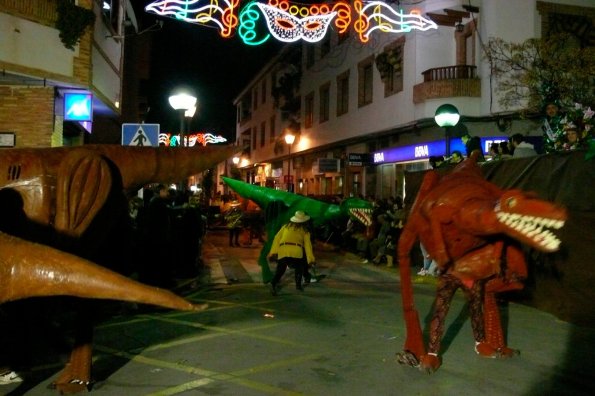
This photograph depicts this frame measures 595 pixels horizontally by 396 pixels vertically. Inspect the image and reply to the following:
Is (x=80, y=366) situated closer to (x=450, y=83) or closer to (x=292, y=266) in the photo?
(x=292, y=266)

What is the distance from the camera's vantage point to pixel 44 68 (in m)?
12.6

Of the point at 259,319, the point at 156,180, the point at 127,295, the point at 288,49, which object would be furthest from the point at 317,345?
the point at 288,49

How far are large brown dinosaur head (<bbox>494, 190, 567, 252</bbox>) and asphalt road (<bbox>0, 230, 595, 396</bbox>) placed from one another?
5.12 feet

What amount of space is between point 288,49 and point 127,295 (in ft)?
118

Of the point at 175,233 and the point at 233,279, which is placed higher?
the point at 175,233

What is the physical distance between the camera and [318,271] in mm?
13766

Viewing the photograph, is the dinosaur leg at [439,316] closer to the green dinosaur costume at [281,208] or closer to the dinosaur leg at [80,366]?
the dinosaur leg at [80,366]

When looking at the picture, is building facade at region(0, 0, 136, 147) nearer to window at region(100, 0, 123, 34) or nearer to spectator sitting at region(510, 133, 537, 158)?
window at region(100, 0, 123, 34)

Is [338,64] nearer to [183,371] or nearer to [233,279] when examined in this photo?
[233,279]

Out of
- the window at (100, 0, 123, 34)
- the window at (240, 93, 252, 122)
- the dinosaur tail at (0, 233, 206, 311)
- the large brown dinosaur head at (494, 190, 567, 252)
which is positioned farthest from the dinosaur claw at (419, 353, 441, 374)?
the window at (240, 93, 252, 122)

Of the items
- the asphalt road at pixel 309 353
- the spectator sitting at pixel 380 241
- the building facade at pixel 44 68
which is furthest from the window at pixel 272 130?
the asphalt road at pixel 309 353

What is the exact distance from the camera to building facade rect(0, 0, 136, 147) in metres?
12.1

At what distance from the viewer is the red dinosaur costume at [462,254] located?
5.35 metres

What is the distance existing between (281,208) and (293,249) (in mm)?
1962
